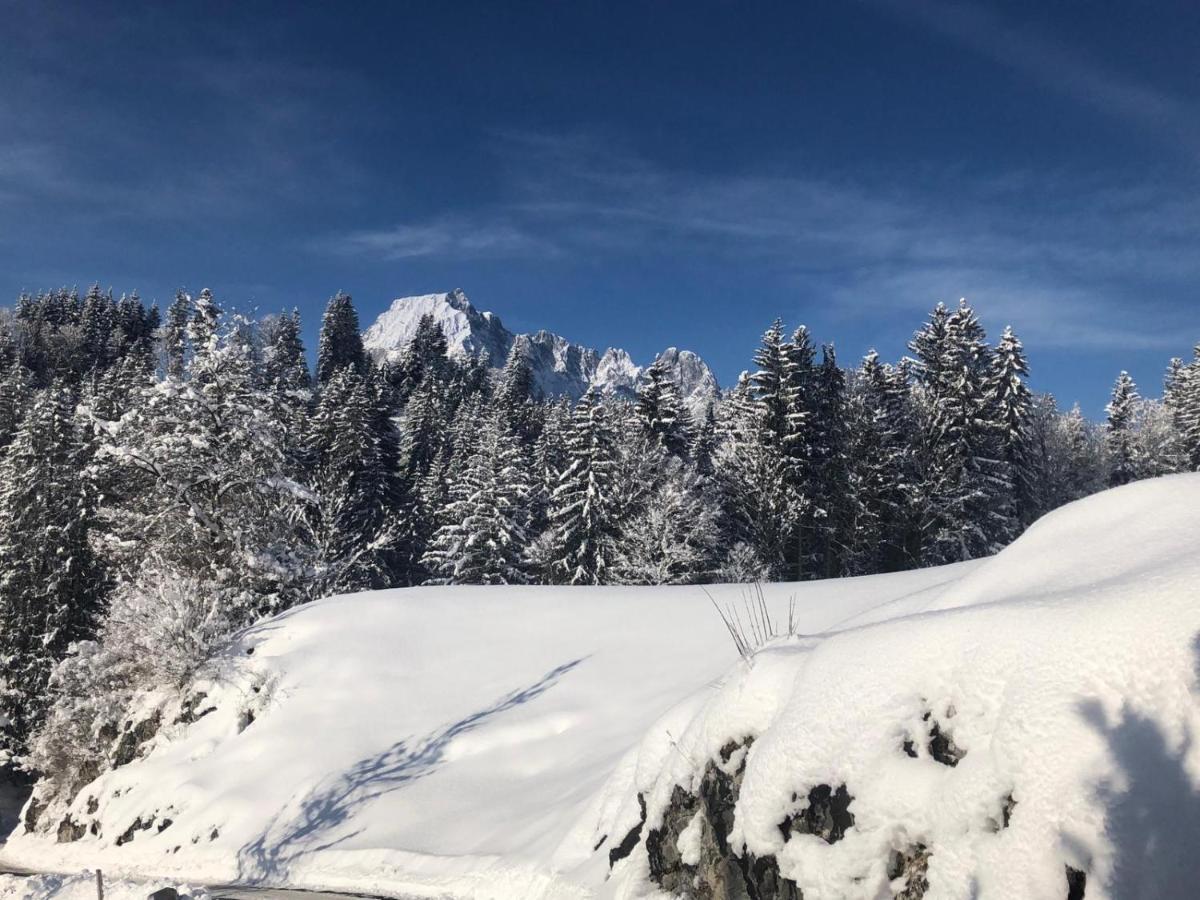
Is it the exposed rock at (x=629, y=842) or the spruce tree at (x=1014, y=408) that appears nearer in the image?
the exposed rock at (x=629, y=842)

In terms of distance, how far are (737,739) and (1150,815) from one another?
309 centimetres

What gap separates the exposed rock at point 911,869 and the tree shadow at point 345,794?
9902 millimetres

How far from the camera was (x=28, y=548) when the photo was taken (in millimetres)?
30109

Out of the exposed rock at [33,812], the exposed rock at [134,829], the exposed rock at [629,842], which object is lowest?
the exposed rock at [33,812]

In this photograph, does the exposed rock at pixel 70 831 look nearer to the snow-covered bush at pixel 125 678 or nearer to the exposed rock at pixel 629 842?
the snow-covered bush at pixel 125 678

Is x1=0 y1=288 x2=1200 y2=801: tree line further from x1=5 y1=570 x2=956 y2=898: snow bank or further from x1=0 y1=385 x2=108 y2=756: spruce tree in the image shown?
x1=5 y1=570 x2=956 y2=898: snow bank

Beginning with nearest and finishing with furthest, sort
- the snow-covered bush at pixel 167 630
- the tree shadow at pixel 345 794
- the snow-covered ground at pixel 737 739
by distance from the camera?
the snow-covered ground at pixel 737 739 < the tree shadow at pixel 345 794 < the snow-covered bush at pixel 167 630

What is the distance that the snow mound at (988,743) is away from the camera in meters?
3.61

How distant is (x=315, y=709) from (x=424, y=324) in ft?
319

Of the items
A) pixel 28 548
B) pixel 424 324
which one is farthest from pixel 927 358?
pixel 424 324

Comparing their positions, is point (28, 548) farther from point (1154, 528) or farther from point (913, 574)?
point (1154, 528)

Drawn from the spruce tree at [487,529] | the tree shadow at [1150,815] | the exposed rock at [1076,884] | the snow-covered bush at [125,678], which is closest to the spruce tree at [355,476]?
the spruce tree at [487,529]

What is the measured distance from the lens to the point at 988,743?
14.0 feet

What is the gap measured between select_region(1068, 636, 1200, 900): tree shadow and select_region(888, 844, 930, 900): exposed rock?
1111 mm
